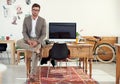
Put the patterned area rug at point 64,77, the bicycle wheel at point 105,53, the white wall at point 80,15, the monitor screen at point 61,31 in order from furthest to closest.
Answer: the white wall at point 80,15
the bicycle wheel at point 105,53
the monitor screen at point 61,31
the patterned area rug at point 64,77

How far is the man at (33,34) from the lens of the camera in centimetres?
475

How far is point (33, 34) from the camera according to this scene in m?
4.93

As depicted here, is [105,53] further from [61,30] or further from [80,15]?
[61,30]

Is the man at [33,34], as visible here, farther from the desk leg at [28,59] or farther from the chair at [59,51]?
the chair at [59,51]

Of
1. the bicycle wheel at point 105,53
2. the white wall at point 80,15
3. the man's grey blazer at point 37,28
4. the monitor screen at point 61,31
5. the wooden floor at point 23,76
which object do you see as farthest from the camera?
the white wall at point 80,15

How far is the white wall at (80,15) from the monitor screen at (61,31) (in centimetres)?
255

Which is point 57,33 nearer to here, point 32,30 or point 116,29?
point 32,30

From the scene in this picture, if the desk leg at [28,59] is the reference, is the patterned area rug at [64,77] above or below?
below

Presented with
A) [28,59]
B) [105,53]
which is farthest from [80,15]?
[28,59]

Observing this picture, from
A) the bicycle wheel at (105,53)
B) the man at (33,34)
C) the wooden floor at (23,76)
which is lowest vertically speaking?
the wooden floor at (23,76)

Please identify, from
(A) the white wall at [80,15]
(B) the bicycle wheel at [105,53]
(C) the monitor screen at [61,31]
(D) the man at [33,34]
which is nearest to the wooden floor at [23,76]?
(D) the man at [33,34]

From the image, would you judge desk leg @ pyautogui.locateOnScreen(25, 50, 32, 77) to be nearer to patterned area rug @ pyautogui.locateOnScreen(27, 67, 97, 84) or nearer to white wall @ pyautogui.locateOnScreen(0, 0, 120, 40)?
patterned area rug @ pyautogui.locateOnScreen(27, 67, 97, 84)

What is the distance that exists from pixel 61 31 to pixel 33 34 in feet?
2.02

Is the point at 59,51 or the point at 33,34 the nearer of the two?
the point at 59,51
